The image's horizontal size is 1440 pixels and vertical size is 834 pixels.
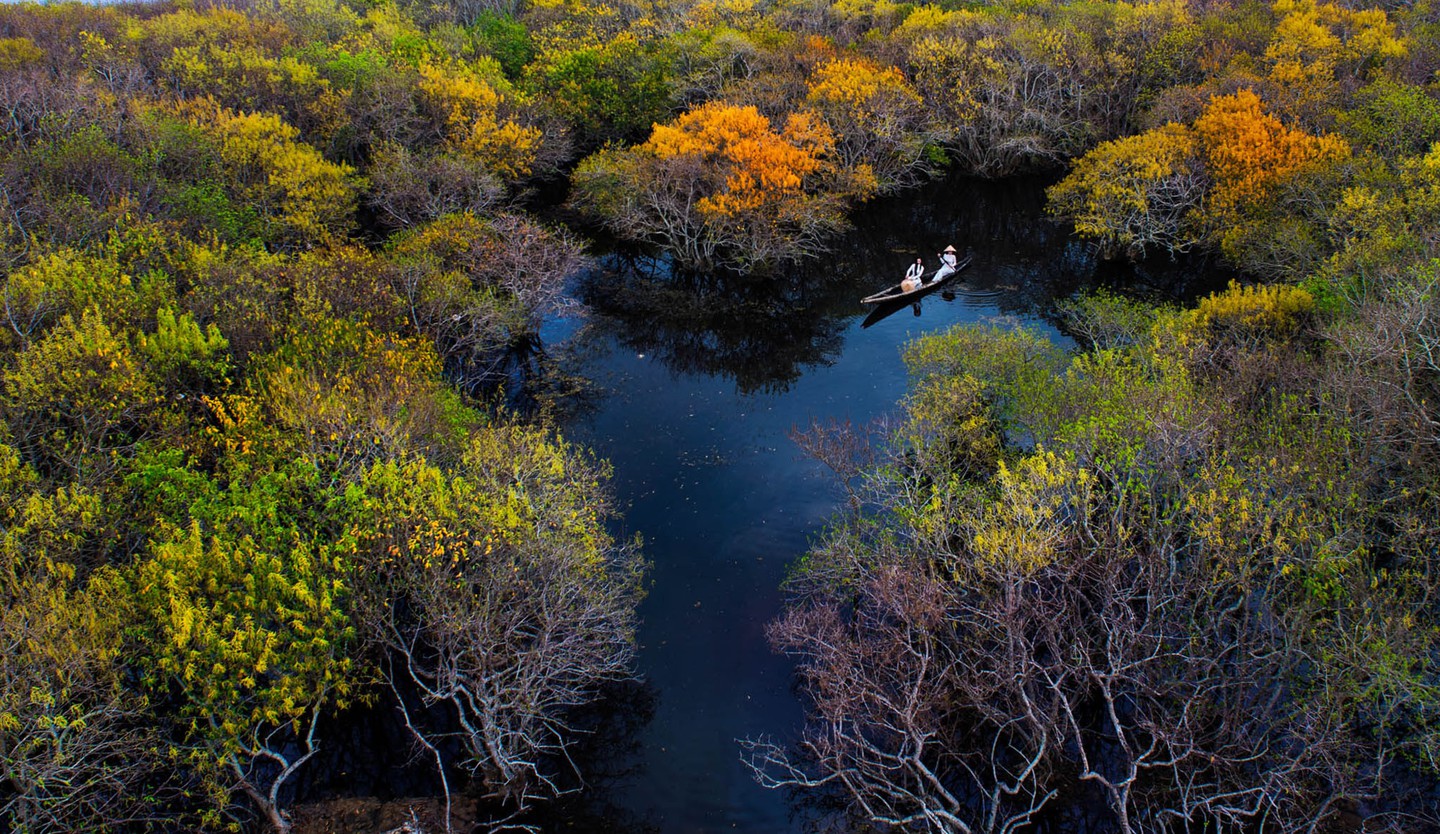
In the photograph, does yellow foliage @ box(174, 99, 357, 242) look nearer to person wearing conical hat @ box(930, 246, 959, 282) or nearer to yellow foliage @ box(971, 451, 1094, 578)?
person wearing conical hat @ box(930, 246, 959, 282)

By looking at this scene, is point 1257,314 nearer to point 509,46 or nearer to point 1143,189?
point 1143,189

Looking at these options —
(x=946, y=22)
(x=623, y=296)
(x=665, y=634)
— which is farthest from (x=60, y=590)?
(x=946, y=22)

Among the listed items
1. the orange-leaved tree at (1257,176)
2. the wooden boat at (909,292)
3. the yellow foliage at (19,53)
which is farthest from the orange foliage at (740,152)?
the yellow foliage at (19,53)

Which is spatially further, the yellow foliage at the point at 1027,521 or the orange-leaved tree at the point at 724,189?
the orange-leaved tree at the point at 724,189

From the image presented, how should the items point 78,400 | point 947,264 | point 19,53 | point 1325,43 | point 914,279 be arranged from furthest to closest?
1. point 19,53
2. point 1325,43
3. point 947,264
4. point 914,279
5. point 78,400

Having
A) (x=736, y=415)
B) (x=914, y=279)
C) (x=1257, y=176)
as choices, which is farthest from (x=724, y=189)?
(x=1257, y=176)

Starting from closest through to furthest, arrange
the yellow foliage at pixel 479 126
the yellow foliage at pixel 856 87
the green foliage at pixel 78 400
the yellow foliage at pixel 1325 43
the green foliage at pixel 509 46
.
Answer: the green foliage at pixel 78 400
the yellow foliage at pixel 1325 43
the yellow foliage at pixel 856 87
the yellow foliage at pixel 479 126
the green foliage at pixel 509 46

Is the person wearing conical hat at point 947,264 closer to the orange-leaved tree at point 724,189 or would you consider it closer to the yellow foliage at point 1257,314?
the orange-leaved tree at point 724,189
